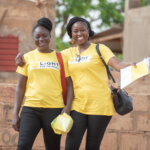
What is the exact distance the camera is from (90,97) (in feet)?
11.5

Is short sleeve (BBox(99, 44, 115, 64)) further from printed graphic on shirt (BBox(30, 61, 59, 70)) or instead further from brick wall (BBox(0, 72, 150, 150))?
brick wall (BBox(0, 72, 150, 150))

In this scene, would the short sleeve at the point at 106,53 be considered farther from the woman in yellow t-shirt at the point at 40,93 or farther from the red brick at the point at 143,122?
the red brick at the point at 143,122

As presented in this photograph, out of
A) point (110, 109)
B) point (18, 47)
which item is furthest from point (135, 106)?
point (18, 47)

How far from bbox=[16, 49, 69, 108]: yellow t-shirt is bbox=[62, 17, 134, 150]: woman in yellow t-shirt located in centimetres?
18

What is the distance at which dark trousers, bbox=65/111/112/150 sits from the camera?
11.5 feet

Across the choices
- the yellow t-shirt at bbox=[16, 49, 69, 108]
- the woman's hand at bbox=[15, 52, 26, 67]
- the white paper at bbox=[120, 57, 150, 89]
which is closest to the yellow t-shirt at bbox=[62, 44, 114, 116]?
the yellow t-shirt at bbox=[16, 49, 69, 108]

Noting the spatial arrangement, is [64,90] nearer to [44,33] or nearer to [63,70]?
[63,70]

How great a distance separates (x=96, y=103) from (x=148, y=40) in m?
9.51

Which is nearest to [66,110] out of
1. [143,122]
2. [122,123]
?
[122,123]

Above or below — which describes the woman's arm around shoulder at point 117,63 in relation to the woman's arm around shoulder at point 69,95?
above

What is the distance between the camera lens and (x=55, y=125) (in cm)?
341

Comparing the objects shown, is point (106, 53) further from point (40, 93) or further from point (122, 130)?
point (122, 130)

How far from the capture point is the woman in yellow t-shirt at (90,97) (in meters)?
3.51

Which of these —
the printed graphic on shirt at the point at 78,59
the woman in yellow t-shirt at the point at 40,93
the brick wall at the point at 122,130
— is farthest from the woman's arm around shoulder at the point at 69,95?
the brick wall at the point at 122,130
